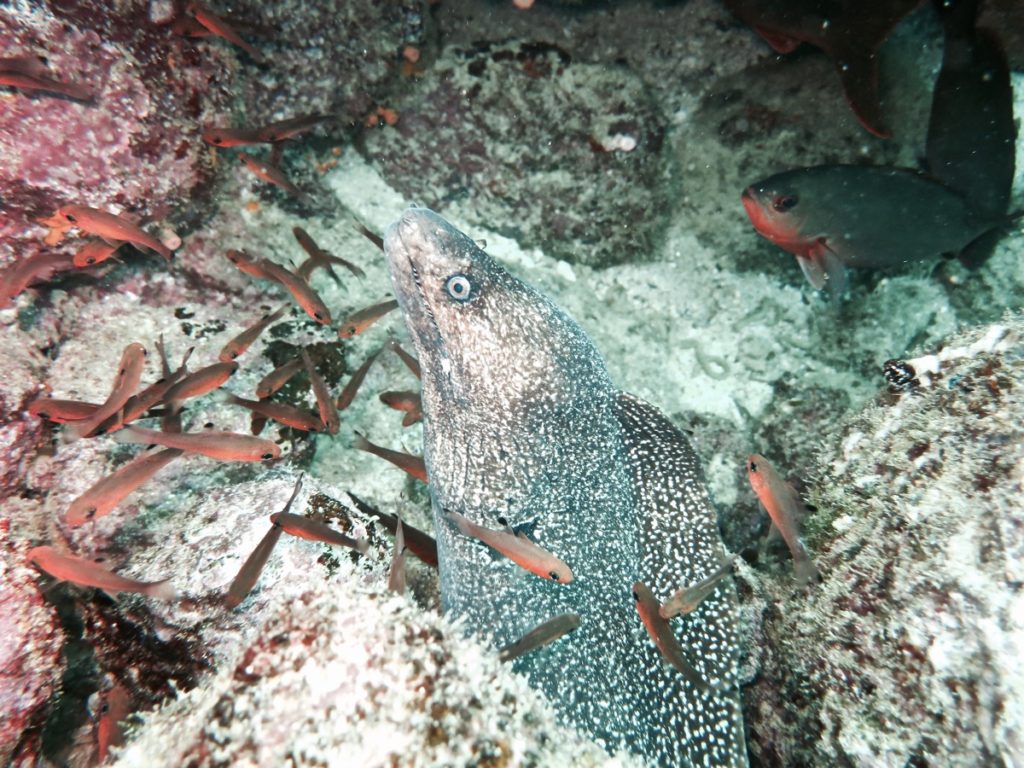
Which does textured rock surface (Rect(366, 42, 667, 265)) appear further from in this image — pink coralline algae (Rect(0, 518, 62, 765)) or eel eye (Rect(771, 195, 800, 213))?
pink coralline algae (Rect(0, 518, 62, 765))

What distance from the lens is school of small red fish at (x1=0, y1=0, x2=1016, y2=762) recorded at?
265 centimetres

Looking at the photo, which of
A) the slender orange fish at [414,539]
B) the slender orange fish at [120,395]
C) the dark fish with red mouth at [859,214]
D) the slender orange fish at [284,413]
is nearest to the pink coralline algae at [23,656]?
the slender orange fish at [120,395]

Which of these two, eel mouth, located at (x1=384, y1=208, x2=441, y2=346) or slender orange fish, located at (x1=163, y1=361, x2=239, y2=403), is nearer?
eel mouth, located at (x1=384, y1=208, x2=441, y2=346)

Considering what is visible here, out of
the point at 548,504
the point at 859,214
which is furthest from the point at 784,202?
the point at 548,504

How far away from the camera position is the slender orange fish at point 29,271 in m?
3.07

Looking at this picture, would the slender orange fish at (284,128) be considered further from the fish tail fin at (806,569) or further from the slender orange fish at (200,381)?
the fish tail fin at (806,569)

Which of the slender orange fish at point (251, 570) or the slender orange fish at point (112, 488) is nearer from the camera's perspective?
the slender orange fish at point (251, 570)

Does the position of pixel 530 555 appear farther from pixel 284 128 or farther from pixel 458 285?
pixel 284 128

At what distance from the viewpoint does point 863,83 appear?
137 inches

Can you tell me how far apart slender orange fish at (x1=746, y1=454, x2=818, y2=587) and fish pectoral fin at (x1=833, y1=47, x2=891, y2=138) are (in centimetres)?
260

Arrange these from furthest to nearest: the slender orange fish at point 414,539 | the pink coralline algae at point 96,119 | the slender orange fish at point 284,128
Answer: the slender orange fish at point 284,128 → the pink coralline algae at point 96,119 → the slender orange fish at point 414,539

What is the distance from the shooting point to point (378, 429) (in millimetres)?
3836

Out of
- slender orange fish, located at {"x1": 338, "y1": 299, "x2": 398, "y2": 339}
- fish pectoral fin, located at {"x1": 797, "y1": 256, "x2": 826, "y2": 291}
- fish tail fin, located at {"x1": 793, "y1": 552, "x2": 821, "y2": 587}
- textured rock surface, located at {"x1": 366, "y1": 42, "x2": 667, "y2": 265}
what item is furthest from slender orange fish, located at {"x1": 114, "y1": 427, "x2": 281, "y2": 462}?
fish pectoral fin, located at {"x1": 797, "y1": 256, "x2": 826, "y2": 291}

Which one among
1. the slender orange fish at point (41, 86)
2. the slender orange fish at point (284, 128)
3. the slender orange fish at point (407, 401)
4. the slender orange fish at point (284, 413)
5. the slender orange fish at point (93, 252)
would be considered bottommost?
the slender orange fish at point (284, 413)
